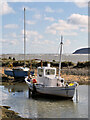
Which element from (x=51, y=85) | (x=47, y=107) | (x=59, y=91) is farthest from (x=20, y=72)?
(x=47, y=107)

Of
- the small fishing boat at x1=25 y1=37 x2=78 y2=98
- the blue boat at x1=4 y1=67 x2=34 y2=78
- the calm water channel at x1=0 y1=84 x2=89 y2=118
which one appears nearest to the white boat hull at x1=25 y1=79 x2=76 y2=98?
the small fishing boat at x1=25 y1=37 x2=78 y2=98

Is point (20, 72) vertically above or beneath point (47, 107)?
above

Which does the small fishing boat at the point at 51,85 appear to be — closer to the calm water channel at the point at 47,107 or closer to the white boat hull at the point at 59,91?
the white boat hull at the point at 59,91

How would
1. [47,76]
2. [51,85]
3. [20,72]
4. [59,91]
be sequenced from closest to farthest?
[59,91] → [51,85] → [47,76] → [20,72]

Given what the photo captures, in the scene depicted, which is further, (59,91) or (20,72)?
(20,72)

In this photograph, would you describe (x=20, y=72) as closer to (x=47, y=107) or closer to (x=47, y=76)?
(x=47, y=76)

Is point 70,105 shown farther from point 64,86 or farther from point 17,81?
point 17,81

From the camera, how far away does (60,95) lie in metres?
19.1

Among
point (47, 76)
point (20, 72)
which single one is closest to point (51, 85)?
point (47, 76)

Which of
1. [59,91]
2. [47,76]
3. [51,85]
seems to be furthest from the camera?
[47,76]

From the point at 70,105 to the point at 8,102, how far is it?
17.4 ft

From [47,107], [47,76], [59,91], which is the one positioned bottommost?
[47,107]

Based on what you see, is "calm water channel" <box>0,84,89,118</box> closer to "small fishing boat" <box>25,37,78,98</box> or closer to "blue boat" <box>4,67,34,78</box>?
"small fishing boat" <box>25,37,78,98</box>

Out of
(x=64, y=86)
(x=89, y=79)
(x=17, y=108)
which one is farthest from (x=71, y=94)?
(x=89, y=79)
